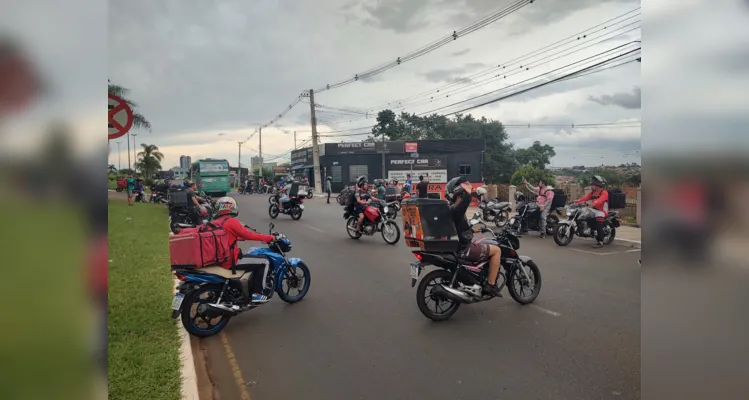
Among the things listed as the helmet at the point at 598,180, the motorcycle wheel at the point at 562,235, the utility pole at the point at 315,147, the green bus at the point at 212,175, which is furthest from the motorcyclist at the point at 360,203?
the utility pole at the point at 315,147

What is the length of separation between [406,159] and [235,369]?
114ft

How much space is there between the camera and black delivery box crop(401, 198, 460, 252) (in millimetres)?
5055

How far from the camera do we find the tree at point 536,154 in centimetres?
4412

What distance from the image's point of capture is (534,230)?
11.9m

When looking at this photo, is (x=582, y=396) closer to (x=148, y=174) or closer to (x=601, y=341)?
(x=601, y=341)

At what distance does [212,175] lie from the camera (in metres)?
30.1

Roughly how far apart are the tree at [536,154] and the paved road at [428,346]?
39.6 metres

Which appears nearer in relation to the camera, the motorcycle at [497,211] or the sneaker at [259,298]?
the sneaker at [259,298]

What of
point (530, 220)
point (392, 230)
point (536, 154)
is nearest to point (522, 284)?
point (392, 230)

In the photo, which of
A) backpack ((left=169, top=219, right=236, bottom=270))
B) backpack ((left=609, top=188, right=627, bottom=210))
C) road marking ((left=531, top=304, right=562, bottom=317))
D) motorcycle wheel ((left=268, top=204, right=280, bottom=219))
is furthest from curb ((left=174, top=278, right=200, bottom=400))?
motorcycle wheel ((left=268, top=204, right=280, bottom=219))

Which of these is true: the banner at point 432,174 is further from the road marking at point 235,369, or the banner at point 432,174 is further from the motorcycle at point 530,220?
the road marking at point 235,369
